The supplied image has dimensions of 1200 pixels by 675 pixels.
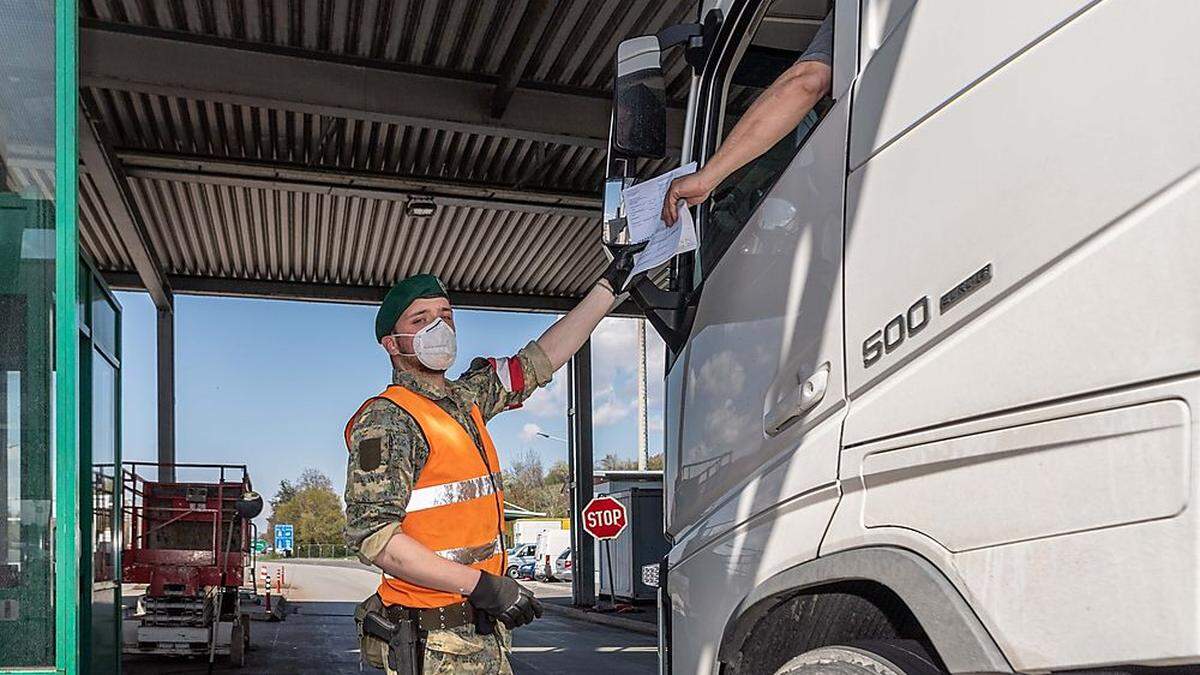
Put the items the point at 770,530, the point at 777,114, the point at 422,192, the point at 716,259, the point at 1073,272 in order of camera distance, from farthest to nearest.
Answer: the point at 422,192, the point at 716,259, the point at 777,114, the point at 770,530, the point at 1073,272

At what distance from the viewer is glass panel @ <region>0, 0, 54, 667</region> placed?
10.8ft

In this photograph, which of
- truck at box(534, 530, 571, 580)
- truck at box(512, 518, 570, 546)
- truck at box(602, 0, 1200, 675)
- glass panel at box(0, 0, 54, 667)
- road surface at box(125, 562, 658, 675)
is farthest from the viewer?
truck at box(512, 518, 570, 546)

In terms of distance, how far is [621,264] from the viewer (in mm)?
3264

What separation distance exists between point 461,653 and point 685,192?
60.6 inches

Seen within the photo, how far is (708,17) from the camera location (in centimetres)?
326

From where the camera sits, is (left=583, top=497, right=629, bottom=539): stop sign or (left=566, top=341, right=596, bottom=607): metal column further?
(left=566, top=341, right=596, bottom=607): metal column

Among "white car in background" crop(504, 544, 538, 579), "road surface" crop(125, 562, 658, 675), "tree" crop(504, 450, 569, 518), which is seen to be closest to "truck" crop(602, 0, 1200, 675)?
"road surface" crop(125, 562, 658, 675)

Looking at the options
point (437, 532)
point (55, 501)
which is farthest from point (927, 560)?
point (55, 501)

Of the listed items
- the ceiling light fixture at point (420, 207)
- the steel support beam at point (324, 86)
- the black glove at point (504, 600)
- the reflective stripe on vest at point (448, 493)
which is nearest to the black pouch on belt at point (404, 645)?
the black glove at point (504, 600)

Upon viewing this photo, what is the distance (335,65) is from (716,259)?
309 inches

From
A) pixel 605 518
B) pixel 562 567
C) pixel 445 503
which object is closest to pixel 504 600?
pixel 445 503

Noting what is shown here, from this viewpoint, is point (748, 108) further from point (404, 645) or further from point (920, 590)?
point (404, 645)

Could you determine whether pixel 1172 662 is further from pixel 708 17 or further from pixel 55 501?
pixel 55 501

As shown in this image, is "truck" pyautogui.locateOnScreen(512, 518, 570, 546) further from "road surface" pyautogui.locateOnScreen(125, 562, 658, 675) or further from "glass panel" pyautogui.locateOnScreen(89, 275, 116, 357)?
"glass panel" pyautogui.locateOnScreen(89, 275, 116, 357)
